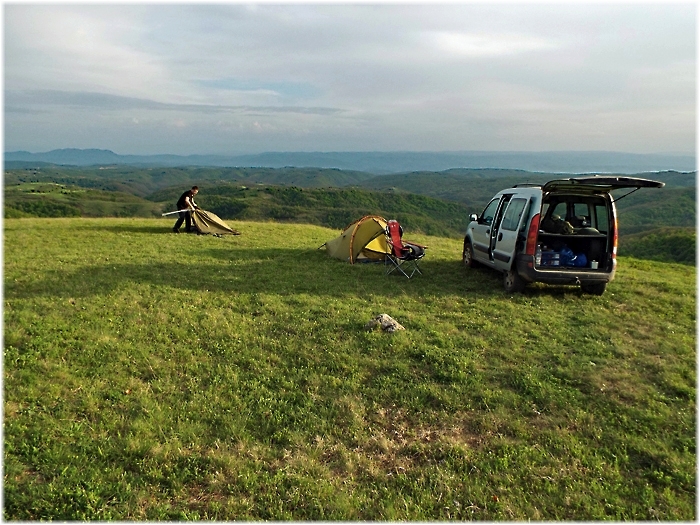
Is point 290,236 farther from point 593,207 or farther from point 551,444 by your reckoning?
point 551,444

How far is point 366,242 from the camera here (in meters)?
14.7

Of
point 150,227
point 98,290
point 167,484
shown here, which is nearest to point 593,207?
point 167,484

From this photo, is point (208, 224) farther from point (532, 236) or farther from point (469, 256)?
point (532, 236)

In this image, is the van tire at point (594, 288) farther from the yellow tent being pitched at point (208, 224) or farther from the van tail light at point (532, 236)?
the yellow tent being pitched at point (208, 224)

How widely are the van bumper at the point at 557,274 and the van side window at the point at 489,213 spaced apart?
2479 millimetres

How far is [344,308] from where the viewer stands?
A: 970 centimetres

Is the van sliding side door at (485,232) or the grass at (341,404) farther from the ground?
the van sliding side door at (485,232)

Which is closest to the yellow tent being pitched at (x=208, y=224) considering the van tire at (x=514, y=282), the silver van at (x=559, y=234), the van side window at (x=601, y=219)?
the silver van at (x=559, y=234)

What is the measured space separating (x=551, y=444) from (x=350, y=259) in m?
10.1

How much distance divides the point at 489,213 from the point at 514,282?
115 inches

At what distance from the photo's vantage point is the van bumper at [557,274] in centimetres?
1026

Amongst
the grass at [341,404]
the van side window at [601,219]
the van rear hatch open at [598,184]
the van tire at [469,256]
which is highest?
the van rear hatch open at [598,184]

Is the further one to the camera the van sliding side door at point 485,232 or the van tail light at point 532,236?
the van sliding side door at point 485,232

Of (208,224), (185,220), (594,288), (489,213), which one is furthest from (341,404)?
(185,220)
